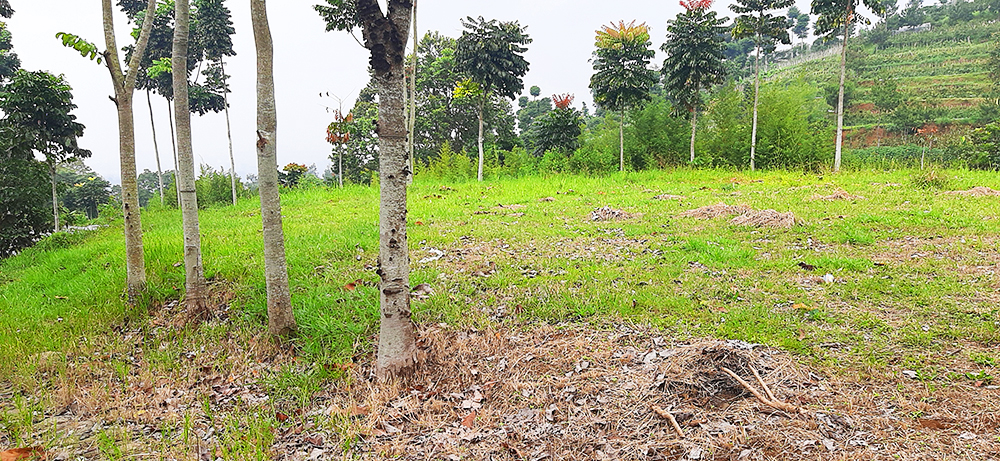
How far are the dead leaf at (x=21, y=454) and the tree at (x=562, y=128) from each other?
62.3 ft

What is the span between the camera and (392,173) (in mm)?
3021

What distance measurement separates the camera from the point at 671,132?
19.2 m

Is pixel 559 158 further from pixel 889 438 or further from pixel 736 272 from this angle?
pixel 889 438

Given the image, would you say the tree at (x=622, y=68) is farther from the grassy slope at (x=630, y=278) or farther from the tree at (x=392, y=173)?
the tree at (x=392, y=173)

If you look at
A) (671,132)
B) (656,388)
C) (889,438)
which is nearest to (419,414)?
(656,388)

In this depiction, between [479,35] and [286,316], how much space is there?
49.1 feet

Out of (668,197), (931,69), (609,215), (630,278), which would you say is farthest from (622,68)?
(931,69)

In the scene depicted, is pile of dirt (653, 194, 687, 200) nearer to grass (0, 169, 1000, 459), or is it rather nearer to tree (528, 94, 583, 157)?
grass (0, 169, 1000, 459)

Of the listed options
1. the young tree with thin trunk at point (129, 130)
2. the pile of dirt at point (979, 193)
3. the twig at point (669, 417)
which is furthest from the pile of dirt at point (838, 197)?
the young tree with thin trunk at point (129, 130)

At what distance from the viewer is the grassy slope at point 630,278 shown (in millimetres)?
3529

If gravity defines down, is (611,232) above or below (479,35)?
below

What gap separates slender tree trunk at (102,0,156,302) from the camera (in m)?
4.68

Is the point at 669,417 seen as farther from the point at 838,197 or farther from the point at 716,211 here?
the point at 838,197

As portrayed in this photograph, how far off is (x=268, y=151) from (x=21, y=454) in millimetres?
2278
